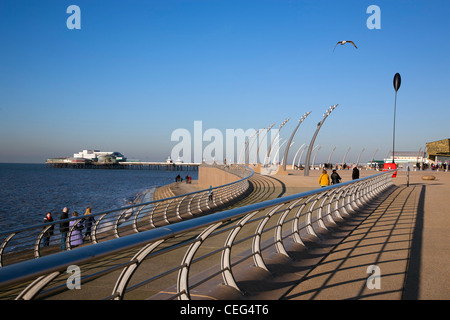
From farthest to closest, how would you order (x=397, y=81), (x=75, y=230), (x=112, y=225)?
1. (x=397, y=81)
2. (x=112, y=225)
3. (x=75, y=230)

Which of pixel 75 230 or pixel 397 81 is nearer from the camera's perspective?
pixel 75 230

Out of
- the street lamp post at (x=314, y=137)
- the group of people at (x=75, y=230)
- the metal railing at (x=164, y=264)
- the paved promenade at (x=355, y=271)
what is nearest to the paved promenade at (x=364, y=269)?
the paved promenade at (x=355, y=271)

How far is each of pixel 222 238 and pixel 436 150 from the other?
288 feet

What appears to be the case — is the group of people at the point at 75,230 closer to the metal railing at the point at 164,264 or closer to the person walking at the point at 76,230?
the person walking at the point at 76,230

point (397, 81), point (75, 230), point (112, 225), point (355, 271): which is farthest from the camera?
point (397, 81)

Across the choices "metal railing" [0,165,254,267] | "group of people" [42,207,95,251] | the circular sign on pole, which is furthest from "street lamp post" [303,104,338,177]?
"group of people" [42,207,95,251]

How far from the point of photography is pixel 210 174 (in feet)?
134

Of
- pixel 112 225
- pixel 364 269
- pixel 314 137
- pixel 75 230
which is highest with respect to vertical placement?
pixel 314 137

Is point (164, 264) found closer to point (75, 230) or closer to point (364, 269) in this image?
point (364, 269)

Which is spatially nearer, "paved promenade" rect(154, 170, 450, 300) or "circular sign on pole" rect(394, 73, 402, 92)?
"paved promenade" rect(154, 170, 450, 300)

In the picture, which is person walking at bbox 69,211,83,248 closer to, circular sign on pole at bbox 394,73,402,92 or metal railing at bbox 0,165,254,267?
metal railing at bbox 0,165,254,267

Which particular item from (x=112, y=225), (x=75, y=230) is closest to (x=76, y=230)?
(x=75, y=230)
